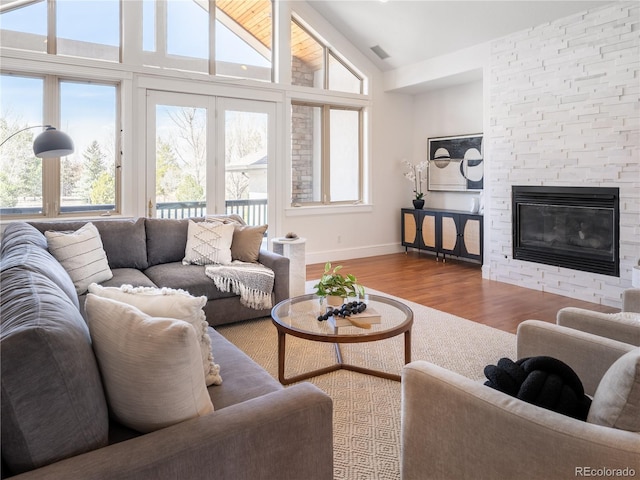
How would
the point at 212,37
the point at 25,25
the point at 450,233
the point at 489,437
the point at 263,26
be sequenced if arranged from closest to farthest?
the point at 489,437 → the point at 25,25 → the point at 212,37 → the point at 263,26 → the point at 450,233

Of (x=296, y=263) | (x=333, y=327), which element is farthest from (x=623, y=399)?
(x=296, y=263)

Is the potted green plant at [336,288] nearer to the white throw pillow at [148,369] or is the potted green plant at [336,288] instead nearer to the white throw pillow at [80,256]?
the white throw pillow at [148,369]

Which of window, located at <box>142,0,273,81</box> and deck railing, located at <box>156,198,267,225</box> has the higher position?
window, located at <box>142,0,273,81</box>

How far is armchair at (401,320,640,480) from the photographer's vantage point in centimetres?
107

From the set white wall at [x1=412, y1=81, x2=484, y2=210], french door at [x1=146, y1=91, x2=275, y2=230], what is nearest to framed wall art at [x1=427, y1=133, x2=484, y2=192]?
white wall at [x1=412, y1=81, x2=484, y2=210]

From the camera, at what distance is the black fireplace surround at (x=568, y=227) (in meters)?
4.36

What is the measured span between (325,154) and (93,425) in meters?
5.97

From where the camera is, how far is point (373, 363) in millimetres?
2936

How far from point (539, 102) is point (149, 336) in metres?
5.02

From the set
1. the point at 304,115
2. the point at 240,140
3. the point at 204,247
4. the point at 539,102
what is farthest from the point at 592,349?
the point at 304,115

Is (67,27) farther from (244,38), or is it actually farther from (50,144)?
(50,144)

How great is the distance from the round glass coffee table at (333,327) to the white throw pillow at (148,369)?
1.20 metres

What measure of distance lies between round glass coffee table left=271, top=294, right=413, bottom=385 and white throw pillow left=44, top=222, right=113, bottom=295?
147cm

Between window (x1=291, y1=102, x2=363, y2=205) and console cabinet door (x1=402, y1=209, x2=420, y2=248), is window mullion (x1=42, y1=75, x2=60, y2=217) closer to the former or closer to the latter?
window (x1=291, y1=102, x2=363, y2=205)
